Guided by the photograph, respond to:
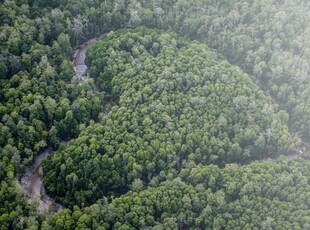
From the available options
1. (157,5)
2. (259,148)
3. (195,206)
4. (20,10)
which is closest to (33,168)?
(195,206)

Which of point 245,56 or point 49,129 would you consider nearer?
point 49,129

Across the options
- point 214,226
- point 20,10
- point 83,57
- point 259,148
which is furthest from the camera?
point 83,57

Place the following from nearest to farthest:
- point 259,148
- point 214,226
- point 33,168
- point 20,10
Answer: point 214,226
point 33,168
point 259,148
point 20,10

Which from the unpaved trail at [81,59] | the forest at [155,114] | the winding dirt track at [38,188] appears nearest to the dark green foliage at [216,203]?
the forest at [155,114]

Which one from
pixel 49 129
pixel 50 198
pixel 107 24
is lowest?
pixel 50 198

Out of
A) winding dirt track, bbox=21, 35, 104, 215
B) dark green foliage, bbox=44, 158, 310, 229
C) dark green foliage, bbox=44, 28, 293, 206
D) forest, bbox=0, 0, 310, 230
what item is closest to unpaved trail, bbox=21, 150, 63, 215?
winding dirt track, bbox=21, 35, 104, 215

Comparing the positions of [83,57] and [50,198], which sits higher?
[83,57]

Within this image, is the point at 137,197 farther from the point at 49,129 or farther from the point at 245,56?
the point at 245,56
